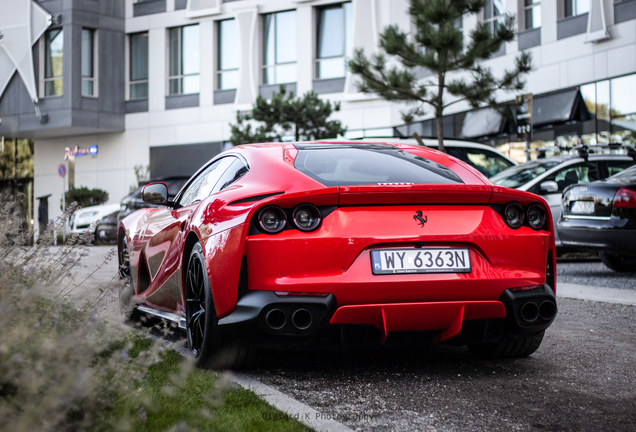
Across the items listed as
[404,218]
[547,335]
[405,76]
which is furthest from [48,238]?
[405,76]

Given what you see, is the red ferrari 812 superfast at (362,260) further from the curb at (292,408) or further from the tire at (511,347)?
the tire at (511,347)

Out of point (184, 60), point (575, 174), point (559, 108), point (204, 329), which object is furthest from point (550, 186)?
point (184, 60)

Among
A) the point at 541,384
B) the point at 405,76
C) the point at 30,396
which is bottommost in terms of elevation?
the point at 541,384

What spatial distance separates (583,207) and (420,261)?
6656mm

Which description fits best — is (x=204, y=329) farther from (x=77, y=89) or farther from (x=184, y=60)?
(x=77, y=89)

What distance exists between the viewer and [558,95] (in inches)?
902

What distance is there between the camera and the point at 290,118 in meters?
23.0

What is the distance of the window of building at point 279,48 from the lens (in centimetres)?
3206

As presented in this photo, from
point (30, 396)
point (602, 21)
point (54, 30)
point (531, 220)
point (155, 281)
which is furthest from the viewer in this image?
point (54, 30)

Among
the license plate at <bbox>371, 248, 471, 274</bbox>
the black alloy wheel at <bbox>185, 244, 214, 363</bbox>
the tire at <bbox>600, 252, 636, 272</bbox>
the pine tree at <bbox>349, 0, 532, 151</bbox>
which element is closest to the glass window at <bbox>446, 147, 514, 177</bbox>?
the pine tree at <bbox>349, 0, 532, 151</bbox>

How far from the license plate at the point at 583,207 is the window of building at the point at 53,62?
29054mm

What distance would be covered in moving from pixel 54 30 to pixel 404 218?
112 ft

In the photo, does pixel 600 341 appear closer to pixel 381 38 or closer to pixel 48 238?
pixel 48 238

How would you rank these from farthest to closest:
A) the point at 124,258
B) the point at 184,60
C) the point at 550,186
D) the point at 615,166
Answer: the point at 184,60, the point at 615,166, the point at 550,186, the point at 124,258
